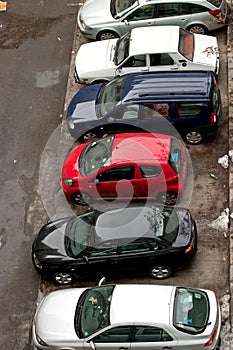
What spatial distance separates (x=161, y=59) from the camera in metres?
17.0

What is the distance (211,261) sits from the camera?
14.1 m

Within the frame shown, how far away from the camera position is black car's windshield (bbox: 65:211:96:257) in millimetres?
13859

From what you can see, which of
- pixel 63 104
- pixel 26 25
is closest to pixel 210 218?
pixel 63 104

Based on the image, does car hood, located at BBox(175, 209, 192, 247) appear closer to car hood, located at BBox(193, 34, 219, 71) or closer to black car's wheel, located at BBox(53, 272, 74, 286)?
black car's wheel, located at BBox(53, 272, 74, 286)

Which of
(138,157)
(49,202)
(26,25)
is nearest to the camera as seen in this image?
(138,157)

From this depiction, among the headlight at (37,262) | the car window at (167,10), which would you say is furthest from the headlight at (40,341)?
the car window at (167,10)

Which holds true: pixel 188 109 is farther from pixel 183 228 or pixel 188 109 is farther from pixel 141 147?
pixel 183 228

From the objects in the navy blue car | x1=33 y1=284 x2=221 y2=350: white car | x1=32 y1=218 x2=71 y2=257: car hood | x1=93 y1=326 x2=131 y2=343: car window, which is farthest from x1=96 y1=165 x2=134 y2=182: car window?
x1=93 y1=326 x2=131 y2=343: car window

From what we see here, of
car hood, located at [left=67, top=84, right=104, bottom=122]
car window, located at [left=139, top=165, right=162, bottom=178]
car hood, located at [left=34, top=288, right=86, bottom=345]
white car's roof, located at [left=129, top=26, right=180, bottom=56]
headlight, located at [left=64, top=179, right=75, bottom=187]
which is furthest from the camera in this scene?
white car's roof, located at [left=129, top=26, right=180, bottom=56]

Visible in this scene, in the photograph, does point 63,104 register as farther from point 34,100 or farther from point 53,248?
point 53,248

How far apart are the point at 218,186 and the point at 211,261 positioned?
209 centimetres

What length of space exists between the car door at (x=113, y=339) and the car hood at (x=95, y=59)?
7.75 m

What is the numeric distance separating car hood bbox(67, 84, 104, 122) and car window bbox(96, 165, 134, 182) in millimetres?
2016

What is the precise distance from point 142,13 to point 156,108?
3.96 metres
